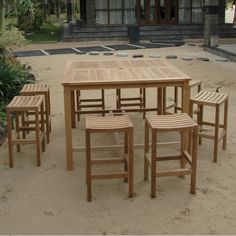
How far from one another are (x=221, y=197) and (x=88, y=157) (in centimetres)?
120

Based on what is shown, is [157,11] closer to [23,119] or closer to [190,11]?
[190,11]

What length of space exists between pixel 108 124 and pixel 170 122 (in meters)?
0.55

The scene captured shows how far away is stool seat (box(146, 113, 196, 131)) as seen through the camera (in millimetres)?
3828

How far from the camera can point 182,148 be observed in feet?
14.3

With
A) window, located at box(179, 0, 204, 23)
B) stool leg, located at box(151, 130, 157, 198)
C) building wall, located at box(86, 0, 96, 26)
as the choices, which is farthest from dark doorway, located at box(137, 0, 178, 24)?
stool leg, located at box(151, 130, 157, 198)

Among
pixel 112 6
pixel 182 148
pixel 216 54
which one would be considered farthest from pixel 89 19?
pixel 182 148

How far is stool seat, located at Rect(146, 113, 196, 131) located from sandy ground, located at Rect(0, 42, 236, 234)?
579 mm

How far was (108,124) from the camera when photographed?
12.9ft

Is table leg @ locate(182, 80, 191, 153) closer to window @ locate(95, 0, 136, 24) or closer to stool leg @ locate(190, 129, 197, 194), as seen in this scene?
→ stool leg @ locate(190, 129, 197, 194)

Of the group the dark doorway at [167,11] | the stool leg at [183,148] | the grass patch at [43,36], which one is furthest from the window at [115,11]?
the stool leg at [183,148]

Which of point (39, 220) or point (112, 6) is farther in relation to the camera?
point (112, 6)

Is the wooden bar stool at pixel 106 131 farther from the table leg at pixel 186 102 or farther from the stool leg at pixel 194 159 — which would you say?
the table leg at pixel 186 102

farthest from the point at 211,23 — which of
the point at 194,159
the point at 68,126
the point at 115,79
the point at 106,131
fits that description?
the point at 106,131

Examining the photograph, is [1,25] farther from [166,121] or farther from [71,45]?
[71,45]
